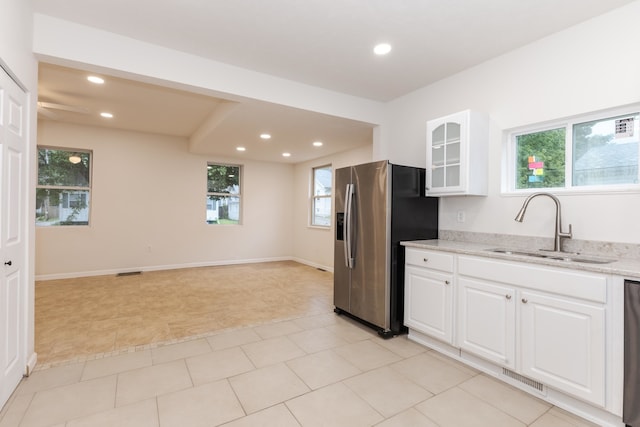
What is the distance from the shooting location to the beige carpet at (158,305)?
9.83 ft

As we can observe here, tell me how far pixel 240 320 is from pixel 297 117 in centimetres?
253

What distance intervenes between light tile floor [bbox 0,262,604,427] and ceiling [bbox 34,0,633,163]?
2592 millimetres

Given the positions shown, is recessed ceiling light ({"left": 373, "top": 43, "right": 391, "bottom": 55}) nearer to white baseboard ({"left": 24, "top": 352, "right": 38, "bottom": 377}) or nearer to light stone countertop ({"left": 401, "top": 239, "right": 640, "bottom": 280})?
light stone countertop ({"left": 401, "top": 239, "right": 640, "bottom": 280})

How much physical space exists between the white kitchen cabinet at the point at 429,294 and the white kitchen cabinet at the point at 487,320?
4.5 inches

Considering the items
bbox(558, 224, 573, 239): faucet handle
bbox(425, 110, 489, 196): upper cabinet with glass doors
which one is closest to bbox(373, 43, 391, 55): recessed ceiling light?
bbox(425, 110, 489, 196): upper cabinet with glass doors

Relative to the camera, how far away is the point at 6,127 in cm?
191

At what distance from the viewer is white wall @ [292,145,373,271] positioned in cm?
611

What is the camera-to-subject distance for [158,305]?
4039 millimetres

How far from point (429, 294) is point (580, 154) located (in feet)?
5.40

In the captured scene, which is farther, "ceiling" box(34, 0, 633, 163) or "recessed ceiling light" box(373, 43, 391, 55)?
"recessed ceiling light" box(373, 43, 391, 55)

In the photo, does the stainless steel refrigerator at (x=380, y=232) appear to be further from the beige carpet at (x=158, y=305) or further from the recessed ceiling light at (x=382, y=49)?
the recessed ceiling light at (x=382, y=49)

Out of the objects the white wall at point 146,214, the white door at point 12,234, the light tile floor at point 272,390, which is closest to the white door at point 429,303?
the light tile floor at point 272,390

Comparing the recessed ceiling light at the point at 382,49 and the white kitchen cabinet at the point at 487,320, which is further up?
the recessed ceiling light at the point at 382,49

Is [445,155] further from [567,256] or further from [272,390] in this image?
[272,390]
